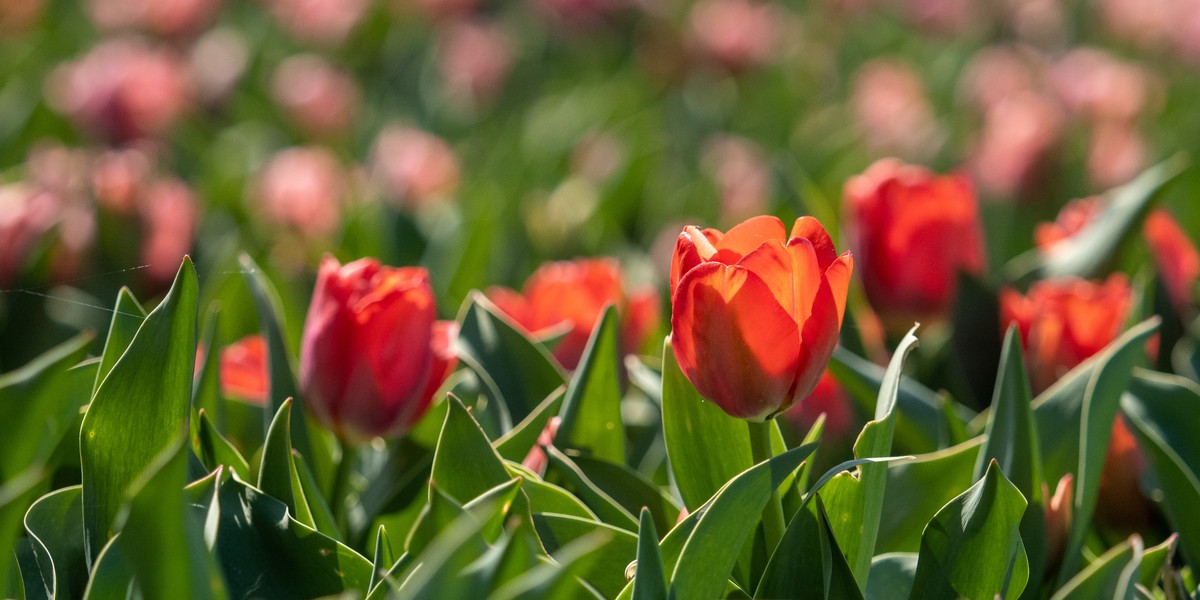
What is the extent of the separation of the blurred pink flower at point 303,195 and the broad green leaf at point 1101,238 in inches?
44.6

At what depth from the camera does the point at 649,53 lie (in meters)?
3.61

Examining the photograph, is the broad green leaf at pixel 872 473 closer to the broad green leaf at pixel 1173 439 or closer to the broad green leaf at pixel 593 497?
the broad green leaf at pixel 593 497

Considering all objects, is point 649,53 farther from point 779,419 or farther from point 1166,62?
point 779,419

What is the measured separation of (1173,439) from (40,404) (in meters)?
0.92

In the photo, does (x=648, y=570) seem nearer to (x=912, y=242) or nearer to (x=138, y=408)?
(x=138, y=408)

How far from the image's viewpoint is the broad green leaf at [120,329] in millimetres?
839

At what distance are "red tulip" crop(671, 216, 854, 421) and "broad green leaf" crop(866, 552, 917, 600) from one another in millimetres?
179

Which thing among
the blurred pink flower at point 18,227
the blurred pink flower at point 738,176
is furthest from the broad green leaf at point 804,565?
the blurred pink flower at point 738,176

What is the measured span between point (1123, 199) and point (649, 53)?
2.27 meters

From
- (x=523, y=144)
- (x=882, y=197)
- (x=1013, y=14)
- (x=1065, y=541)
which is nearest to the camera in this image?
(x=1065, y=541)

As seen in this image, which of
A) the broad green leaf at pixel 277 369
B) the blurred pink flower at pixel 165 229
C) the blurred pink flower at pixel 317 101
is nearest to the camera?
the broad green leaf at pixel 277 369

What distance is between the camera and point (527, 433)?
0.98m

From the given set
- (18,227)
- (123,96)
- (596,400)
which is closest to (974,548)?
(596,400)

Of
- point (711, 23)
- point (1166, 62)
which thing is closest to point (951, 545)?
point (711, 23)
